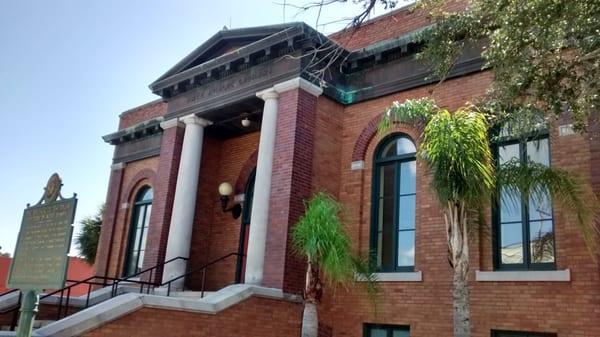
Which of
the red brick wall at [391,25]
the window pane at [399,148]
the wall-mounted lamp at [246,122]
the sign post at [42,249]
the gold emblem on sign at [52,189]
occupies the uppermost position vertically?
the red brick wall at [391,25]

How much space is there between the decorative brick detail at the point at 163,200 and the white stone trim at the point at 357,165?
5179 mm

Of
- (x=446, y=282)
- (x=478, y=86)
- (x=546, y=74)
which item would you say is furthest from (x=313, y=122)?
(x=546, y=74)

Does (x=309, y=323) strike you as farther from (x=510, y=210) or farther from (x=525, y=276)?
(x=510, y=210)

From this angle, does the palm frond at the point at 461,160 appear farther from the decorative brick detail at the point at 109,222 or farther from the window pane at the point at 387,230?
the decorative brick detail at the point at 109,222

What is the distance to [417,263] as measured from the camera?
1143 cm

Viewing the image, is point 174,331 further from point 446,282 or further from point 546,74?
point 546,74

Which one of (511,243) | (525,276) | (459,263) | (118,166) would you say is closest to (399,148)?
(511,243)

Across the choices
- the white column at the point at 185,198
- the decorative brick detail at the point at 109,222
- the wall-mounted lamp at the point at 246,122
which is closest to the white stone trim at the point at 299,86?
the wall-mounted lamp at the point at 246,122

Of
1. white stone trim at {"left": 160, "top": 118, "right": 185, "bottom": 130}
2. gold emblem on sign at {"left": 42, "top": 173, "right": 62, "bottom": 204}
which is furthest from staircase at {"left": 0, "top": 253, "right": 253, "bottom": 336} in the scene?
gold emblem on sign at {"left": 42, "top": 173, "right": 62, "bottom": 204}

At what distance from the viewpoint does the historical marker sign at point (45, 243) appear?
6.21 m

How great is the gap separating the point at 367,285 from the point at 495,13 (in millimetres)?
5487

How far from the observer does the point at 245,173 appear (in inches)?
627

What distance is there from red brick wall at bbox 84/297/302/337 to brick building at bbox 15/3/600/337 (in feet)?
0.09

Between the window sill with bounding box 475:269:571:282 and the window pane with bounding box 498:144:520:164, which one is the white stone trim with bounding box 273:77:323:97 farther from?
the window sill with bounding box 475:269:571:282
